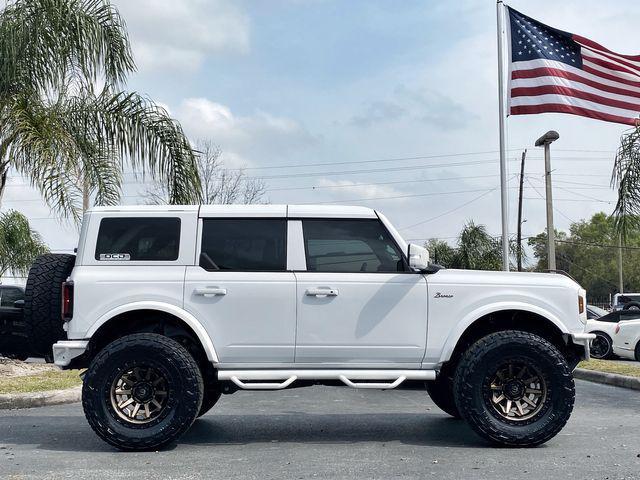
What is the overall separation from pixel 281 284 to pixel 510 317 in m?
2.08

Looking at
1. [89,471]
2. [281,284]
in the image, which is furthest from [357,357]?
[89,471]

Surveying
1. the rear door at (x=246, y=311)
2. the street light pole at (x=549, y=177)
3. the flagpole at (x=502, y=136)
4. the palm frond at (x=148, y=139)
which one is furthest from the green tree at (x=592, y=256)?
the rear door at (x=246, y=311)

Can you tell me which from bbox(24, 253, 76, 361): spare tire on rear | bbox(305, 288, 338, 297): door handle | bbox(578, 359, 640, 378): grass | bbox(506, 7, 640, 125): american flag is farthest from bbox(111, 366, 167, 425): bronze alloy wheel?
bbox(506, 7, 640, 125): american flag

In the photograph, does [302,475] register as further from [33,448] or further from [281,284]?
[33,448]

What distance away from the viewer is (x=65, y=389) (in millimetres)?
10492

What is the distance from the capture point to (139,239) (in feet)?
23.4

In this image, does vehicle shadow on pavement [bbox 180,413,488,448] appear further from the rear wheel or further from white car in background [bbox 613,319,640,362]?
the rear wheel

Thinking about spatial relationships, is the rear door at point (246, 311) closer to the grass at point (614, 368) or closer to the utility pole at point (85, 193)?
the utility pole at point (85, 193)

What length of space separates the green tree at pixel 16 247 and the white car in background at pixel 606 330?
22089 millimetres

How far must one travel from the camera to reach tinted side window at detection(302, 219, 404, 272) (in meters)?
7.11

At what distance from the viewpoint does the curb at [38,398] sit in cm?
970

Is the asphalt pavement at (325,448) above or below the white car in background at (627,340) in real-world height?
below

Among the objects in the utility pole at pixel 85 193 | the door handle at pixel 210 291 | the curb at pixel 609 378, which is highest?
the utility pole at pixel 85 193

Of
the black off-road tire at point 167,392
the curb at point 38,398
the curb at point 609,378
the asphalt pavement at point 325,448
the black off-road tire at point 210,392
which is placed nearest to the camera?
the asphalt pavement at point 325,448
